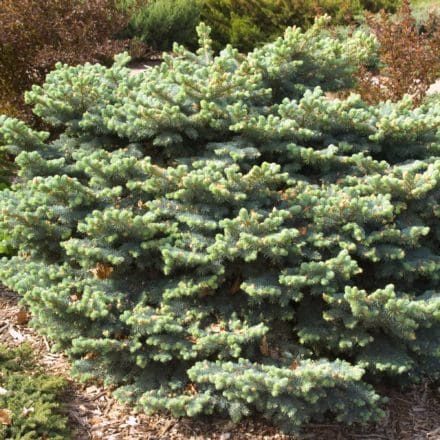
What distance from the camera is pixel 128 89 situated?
3439mm

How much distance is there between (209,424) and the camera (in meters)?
2.99

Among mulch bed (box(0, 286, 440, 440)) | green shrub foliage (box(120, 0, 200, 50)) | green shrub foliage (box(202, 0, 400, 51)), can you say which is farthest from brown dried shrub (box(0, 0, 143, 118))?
green shrub foliage (box(202, 0, 400, 51))

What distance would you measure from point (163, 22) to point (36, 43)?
154 inches

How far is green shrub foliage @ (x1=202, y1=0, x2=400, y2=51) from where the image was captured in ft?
33.3

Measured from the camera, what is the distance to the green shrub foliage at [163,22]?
31.5 feet

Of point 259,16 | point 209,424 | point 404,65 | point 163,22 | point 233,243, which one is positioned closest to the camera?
point 233,243

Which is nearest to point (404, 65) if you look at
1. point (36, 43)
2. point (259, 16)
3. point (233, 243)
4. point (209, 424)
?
point (36, 43)

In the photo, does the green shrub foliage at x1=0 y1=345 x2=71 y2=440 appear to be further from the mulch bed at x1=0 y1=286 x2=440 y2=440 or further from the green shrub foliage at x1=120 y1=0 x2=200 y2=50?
the green shrub foliage at x1=120 y1=0 x2=200 y2=50

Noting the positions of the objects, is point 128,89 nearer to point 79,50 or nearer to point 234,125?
point 234,125

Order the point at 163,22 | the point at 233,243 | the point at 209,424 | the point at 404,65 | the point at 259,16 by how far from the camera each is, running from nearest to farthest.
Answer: the point at 233,243
the point at 209,424
the point at 404,65
the point at 163,22
the point at 259,16

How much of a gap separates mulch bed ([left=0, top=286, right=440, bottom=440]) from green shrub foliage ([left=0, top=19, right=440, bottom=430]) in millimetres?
117

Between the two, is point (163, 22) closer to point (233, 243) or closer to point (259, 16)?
point (259, 16)

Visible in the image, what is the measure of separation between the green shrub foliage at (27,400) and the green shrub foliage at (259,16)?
26.2ft

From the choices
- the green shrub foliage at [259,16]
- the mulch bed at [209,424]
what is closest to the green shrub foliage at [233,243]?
the mulch bed at [209,424]
